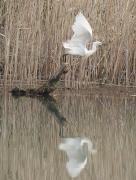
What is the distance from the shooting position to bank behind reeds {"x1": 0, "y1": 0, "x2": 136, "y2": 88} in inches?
364

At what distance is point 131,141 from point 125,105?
2.21m

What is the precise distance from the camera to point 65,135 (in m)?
6.98

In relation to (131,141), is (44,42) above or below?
above

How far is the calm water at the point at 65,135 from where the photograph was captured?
5.45 m

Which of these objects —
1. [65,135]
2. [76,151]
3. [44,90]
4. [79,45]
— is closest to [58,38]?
[79,45]

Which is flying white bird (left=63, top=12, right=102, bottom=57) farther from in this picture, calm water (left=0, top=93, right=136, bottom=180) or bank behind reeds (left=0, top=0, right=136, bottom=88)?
calm water (left=0, top=93, right=136, bottom=180)

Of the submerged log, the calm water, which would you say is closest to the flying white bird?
the submerged log

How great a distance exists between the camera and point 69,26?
30.8 ft

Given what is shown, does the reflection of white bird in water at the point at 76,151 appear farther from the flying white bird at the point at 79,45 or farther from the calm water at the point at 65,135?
the flying white bird at the point at 79,45

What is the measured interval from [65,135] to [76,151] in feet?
2.49

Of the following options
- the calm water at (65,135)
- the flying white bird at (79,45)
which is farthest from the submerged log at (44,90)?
the flying white bird at (79,45)

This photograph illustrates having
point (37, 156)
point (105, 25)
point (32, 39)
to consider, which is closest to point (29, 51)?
point (32, 39)

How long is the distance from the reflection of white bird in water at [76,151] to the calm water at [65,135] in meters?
0.01

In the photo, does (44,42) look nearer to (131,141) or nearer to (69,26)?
(69,26)
